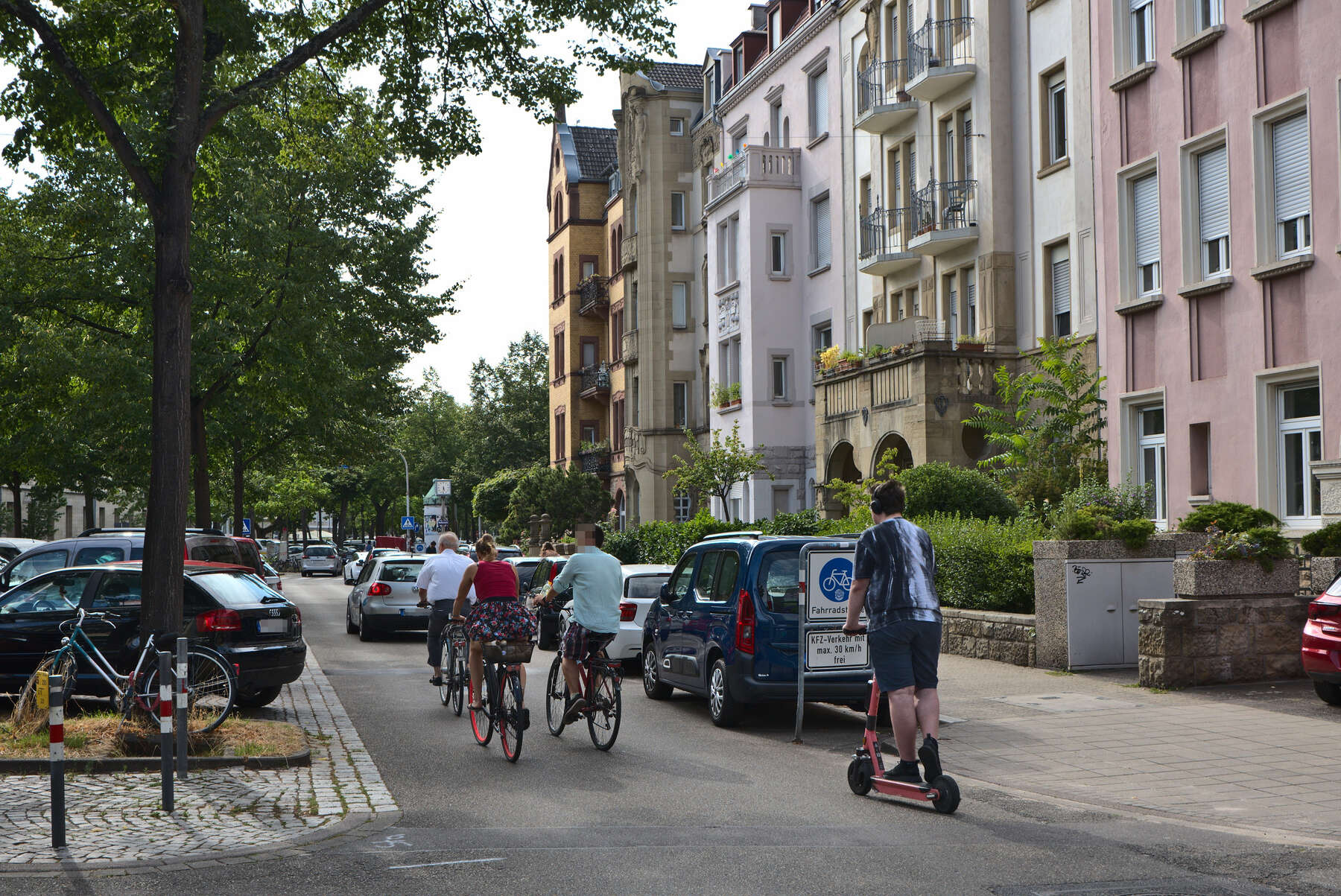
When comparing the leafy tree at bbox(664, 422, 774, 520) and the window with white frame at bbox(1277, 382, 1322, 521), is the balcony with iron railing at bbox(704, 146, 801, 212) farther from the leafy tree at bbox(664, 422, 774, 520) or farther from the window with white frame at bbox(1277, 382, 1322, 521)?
the window with white frame at bbox(1277, 382, 1322, 521)

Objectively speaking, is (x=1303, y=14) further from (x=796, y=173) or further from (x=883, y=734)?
(x=796, y=173)

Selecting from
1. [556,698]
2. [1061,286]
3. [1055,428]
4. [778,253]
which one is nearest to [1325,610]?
[556,698]

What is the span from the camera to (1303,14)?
17453 millimetres

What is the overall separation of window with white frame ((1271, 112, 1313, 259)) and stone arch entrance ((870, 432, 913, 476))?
9.41 metres

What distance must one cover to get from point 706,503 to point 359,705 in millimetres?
29501

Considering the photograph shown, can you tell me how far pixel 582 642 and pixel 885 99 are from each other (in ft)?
72.9

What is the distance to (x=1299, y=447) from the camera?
18016 mm

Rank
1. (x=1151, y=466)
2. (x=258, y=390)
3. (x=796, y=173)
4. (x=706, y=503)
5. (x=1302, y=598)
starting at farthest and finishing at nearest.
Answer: (x=706, y=503)
(x=796, y=173)
(x=258, y=390)
(x=1151, y=466)
(x=1302, y=598)

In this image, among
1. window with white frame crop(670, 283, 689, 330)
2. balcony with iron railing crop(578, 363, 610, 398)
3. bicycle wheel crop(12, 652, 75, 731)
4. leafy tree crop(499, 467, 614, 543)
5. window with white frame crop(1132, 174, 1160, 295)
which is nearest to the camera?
bicycle wheel crop(12, 652, 75, 731)

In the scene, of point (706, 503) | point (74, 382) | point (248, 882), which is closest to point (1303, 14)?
point (248, 882)

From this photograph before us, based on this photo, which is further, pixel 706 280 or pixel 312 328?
pixel 706 280

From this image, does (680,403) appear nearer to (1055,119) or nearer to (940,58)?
(940,58)

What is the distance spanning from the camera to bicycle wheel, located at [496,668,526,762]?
411 inches

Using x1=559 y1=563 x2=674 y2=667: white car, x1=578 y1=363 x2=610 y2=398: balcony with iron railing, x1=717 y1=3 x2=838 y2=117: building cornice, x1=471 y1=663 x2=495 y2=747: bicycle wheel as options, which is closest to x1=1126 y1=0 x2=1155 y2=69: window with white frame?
x1=559 y1=563 x2=674 y2=667: white car
